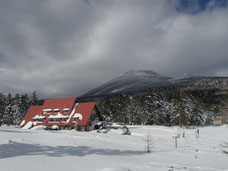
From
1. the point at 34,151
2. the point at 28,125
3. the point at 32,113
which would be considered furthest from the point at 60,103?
the point at 34,151

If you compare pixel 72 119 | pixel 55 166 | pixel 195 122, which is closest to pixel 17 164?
pixel 55 166

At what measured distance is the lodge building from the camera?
146 feet

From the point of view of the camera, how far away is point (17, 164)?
825 centimetres

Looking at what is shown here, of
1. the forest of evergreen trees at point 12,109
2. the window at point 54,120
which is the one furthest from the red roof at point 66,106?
the forest of evergreen trees at point 12,109

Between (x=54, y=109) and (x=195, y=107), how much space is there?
46854 millimetres

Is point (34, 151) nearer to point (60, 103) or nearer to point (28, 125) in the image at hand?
point (60, 103)

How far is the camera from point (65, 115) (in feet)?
156

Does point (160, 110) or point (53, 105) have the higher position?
point (53, 105)

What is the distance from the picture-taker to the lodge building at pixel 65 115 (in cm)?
4459

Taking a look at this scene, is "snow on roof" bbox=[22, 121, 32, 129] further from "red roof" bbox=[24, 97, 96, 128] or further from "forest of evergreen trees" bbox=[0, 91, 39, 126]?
"forest of evergreen trees" bbox=[0, 91, 39, 126]

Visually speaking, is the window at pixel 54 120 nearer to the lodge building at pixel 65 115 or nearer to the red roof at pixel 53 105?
the lodge building at pixel 65 115

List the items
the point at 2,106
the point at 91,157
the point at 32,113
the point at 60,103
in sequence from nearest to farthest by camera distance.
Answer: the point at 91,157 < the point at 60,103 < the point at 32,113 < the point at 2,106

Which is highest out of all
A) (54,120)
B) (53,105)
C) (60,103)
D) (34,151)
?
(60,103)

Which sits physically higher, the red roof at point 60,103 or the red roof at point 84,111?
the red roof at point 60,103
